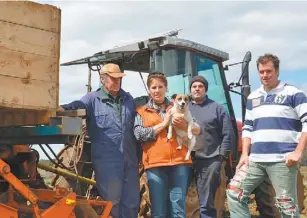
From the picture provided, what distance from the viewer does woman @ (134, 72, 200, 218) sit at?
5.20 m

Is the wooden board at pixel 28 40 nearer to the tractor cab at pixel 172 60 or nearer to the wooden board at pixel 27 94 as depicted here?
the wooden board at pixel 27 94

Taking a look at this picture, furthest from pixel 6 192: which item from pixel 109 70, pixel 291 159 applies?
pixel 291 159

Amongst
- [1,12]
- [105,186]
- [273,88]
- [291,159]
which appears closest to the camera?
[1,12]

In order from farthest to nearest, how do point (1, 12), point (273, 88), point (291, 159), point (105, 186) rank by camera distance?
point (105, 186)
point (273, 88)
point (291, 159)
point (1, 12)

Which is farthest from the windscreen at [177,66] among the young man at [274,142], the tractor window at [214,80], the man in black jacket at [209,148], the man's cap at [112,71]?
the young man at [274,142]

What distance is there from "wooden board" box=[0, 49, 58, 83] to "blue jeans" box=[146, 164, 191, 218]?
142 centimetres

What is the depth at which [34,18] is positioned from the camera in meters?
4.38

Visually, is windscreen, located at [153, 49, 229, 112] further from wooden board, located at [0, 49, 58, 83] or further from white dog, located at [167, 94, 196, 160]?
wooden board, located at [0, 49, 58, 83]

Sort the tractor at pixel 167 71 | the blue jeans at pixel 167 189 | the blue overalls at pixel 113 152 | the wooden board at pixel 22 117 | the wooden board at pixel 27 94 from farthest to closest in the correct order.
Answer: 1. the tractor at pixel 167 71
2. the blue jeans at pixel 167 189
3. the blue overalls at pixel 113 152
4. the wooden board at pixel 22 117
5. the wooden board at pixel 27 94

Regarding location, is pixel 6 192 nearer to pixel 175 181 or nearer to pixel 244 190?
pixel 175 181

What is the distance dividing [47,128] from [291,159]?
6.75ft

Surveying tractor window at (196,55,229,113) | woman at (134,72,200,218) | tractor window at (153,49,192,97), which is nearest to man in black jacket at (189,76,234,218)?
woman at (134,72,200,218)

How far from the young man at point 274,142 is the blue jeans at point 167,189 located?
59 centimetres

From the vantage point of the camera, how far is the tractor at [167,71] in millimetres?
6797
